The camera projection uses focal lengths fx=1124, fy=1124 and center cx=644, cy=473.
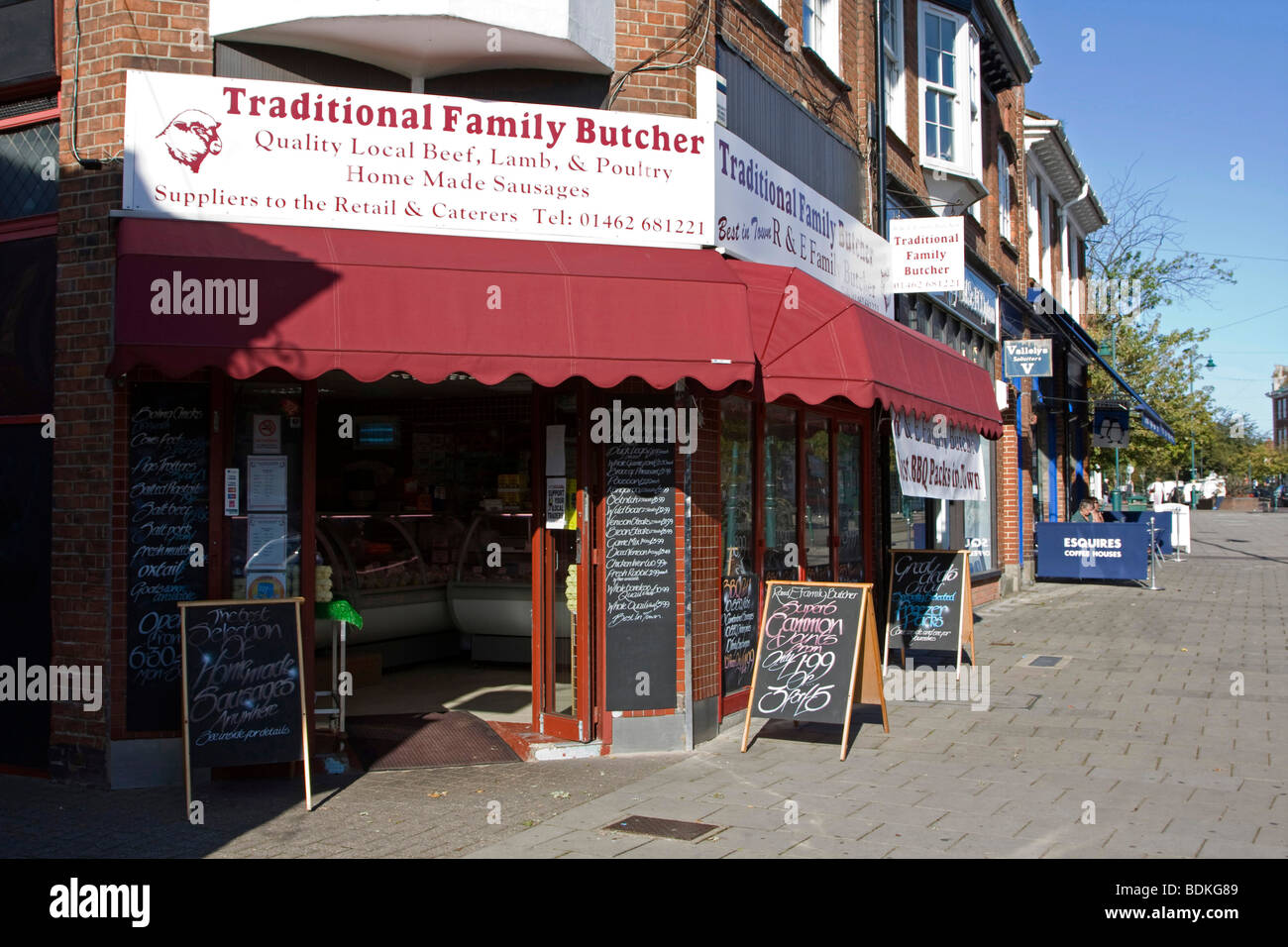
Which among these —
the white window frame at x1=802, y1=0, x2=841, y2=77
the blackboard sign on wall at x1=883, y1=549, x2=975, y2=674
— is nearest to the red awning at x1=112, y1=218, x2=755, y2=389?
the blackboard sign on wall at x1=883, y1=549, x2=975, y2=674

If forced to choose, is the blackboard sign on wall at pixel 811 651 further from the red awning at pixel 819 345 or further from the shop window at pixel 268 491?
the shop window at pixel 268 491

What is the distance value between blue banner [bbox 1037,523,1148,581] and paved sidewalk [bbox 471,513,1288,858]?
7945 millimetres

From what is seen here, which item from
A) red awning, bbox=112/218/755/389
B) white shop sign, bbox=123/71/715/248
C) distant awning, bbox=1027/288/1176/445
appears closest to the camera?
red awning, bbox=112/218/755/389

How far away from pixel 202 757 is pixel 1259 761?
21.9ft

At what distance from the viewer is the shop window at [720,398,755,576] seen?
8.62m

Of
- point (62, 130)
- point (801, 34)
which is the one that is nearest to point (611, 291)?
point (62, 130)

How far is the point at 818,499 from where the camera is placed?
1044 centimetres

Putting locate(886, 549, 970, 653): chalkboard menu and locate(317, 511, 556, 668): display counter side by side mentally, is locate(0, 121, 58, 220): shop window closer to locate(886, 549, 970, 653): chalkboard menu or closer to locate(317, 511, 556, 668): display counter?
locate(317, 511, 556, 668): display counter

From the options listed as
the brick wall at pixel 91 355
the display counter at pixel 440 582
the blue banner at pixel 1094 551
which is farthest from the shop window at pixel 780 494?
the blue banner at pixel 1094 551

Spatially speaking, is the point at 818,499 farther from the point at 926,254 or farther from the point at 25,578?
the point at 25,578

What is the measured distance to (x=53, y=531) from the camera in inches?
286

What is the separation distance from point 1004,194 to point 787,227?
12.6 meters

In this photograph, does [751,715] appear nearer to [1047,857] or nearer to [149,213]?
[1047,857]

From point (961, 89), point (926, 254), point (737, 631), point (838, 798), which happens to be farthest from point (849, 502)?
point (961, 89)
